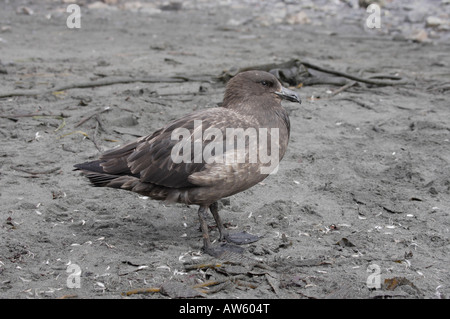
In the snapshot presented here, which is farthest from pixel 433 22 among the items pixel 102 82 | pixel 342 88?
pixel 102 82

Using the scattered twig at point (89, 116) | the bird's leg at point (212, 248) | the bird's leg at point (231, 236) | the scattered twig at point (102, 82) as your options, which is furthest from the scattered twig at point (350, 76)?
the bird's leg at point (212, 248)

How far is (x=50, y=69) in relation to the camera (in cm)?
860

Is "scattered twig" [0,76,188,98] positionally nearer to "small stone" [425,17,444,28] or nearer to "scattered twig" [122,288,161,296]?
"scattered twig" [122,288,161,296]

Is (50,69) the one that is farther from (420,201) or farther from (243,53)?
(420,201)

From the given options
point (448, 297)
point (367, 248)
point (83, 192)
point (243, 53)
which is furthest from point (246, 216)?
point (243, 53)

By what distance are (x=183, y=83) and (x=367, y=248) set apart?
4.26 metres

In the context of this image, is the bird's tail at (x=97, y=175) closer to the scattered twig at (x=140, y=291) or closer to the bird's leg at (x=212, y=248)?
the bird's leg at (x=212, y=248)

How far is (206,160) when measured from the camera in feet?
14.5

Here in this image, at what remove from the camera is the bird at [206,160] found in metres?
4.40

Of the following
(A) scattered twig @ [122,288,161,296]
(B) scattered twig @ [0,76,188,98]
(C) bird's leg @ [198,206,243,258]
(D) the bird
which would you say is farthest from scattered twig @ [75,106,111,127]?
(A) scattered twig @ [122,288,161,296]

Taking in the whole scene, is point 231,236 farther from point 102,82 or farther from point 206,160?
point 102,82

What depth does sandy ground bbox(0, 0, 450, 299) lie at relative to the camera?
13.2 ft

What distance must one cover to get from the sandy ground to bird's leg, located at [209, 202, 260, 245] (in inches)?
3.5

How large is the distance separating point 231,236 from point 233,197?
76 cm
